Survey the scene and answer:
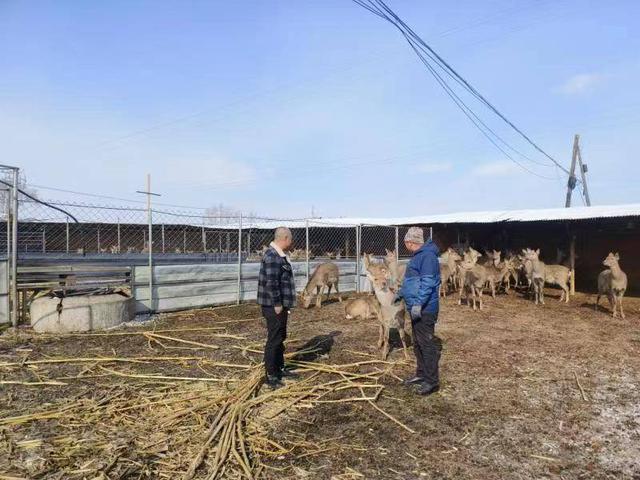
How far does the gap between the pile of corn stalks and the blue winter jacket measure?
1300 millimetres

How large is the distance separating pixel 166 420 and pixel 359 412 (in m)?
2.16

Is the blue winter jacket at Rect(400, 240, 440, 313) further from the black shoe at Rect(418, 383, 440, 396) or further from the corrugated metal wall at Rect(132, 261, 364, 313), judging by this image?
the corrugated metal wall at Rect(132, 261, 364, 313)

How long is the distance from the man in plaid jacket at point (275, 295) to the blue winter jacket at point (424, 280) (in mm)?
1550

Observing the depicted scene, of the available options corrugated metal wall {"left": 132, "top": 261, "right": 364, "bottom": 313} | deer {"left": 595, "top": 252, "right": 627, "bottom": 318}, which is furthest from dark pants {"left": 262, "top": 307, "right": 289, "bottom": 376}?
deer {"left": 595, "top": 252, "right": 627, "bottom": 318}

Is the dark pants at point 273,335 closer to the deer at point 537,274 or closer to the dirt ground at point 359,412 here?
the dirt ground at point 359,412

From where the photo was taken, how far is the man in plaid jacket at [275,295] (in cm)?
595

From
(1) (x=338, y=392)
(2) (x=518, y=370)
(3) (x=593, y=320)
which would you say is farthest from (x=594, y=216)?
(1) (x=338, y=392)

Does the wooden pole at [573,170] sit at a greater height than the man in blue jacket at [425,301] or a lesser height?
greater

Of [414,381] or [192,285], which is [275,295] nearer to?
[414,381]

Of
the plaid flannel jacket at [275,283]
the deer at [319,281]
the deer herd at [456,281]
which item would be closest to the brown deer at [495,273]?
the deer herd at [456,281]

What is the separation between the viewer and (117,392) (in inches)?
223

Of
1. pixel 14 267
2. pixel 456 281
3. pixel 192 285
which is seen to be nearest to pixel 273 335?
pixel 14 267

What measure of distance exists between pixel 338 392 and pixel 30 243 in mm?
19383

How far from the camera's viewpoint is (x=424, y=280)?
5.71 metres
